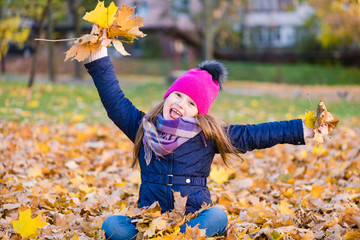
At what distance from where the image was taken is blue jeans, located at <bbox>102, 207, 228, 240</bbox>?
8.13 ft

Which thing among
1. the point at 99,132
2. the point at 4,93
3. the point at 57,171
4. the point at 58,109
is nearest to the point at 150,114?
the point at 57,171

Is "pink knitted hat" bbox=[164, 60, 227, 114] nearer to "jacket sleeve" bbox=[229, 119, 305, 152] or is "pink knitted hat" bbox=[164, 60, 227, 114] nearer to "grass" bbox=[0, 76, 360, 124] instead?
"jacket sleeve" bbox=[229, 119, 305, 152]

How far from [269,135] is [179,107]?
1.81ft

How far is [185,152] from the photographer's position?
2.65m

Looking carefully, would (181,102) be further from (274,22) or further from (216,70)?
(274,22)

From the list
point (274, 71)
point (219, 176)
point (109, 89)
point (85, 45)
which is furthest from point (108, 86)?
point (274, 71)

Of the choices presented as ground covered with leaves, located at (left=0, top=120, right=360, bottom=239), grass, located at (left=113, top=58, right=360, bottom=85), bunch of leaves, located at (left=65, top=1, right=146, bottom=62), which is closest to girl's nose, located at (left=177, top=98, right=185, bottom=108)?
bunch of leaves, located at (left=65, top=1, right=146, bottom=62)

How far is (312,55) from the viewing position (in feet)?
89.9

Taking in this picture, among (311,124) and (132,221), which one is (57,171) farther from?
(311,124)

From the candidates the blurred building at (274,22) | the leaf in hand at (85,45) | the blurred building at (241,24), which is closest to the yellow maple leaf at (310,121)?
the leaf in hand at (85,45)

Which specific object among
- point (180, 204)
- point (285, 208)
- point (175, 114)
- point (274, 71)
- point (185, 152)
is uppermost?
point (274, 71)

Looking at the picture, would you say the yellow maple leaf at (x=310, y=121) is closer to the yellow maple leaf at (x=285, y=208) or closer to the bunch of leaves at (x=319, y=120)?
the bunch of leaves at (x=319, y=120)

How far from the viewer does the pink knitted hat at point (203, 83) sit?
273 cm

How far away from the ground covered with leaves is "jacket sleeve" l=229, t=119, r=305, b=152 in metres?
0.50
